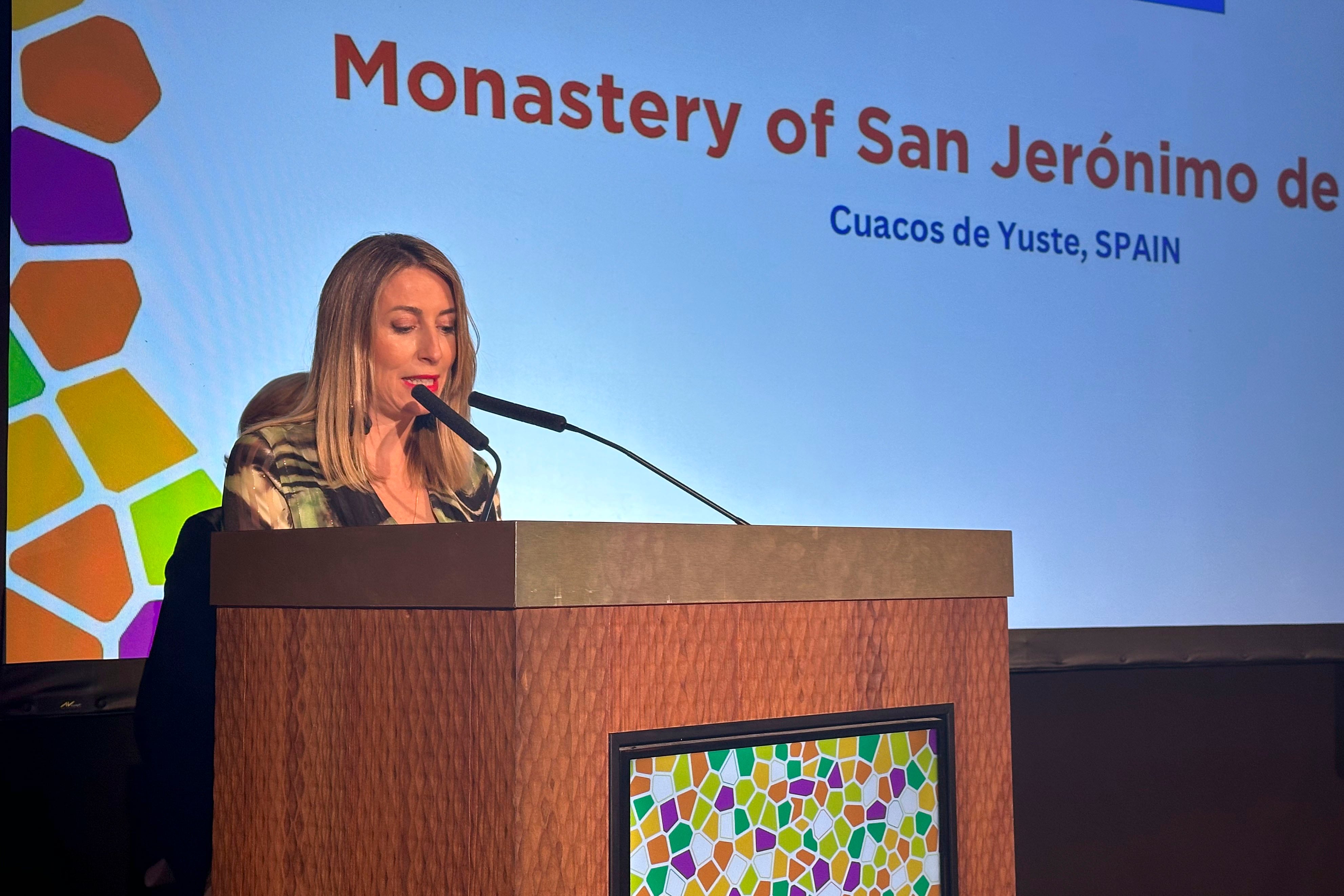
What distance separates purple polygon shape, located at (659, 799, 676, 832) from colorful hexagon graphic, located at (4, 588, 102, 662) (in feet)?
4.03

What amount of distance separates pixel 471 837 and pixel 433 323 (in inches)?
48.9

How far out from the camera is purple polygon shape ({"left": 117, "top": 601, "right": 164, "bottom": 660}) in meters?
1.97

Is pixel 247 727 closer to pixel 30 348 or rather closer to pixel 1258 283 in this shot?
pixel 30 348

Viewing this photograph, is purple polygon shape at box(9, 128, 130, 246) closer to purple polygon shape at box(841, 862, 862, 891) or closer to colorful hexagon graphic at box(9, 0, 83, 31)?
colorful hexagon graphic at box(9, 0, 83, 31)

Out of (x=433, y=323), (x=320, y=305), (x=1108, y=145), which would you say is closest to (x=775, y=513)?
(x=433, y=323)

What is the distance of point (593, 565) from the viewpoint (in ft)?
3.33

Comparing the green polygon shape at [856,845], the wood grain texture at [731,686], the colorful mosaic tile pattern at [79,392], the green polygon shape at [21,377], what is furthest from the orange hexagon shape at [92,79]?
the green polygon shape at [856,845]

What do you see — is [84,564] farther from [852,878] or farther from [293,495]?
[852,878]

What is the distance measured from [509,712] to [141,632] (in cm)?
120

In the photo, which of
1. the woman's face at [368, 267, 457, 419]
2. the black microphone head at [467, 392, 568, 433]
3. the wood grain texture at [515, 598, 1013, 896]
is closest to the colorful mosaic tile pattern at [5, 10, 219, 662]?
the woman's face at [368, 267, 457, 419]

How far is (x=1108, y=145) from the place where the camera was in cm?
282

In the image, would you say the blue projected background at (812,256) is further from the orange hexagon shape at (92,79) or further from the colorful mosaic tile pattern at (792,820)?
the colorful mosaic tile pattern at (792,820)

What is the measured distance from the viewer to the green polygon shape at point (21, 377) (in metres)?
1.93

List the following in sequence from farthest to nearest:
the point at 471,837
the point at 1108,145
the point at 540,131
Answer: the point at 1108,145 → the point at 540,131 → the point at 471,837
